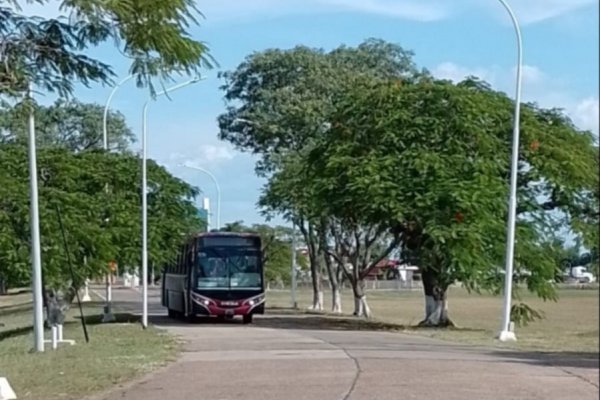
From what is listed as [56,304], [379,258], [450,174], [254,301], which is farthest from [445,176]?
[379,258]

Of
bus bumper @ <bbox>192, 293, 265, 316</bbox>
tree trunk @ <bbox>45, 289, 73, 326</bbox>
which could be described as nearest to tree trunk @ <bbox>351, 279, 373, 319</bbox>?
bus bumper @ <bbox>192, 293, 265, 316</bbox>

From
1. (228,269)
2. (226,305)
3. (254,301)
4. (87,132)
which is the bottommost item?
(226,305)

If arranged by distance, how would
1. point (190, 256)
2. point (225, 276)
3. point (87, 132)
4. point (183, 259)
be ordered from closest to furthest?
point (225, 276) < point (190, 256) < point (183, 259) < point (87, 132)

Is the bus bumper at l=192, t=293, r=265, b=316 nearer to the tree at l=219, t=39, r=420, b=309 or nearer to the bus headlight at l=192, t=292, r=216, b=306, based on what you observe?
the bus headlight at l=192, t=292, r=216, b=306

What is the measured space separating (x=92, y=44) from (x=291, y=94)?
1447 inches

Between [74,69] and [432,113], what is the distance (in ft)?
74.9

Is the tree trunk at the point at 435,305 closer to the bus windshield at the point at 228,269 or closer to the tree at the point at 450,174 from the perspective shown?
the tree at the point at 450,174

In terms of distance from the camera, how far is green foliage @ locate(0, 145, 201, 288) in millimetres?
34500

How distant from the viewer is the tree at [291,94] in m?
48.4

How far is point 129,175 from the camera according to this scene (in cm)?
4159

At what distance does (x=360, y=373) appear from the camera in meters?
17.9

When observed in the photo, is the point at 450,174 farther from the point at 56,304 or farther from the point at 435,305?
the point at 56,304

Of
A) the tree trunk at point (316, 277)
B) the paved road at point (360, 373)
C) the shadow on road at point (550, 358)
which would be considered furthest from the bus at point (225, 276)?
the shadow on road at point (550, 358)

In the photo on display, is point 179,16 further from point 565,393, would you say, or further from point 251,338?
point 251,338
